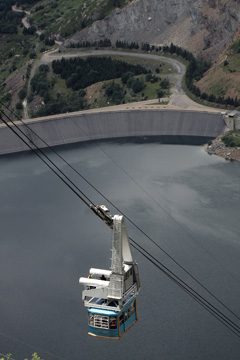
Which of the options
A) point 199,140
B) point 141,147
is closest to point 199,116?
point 199,140

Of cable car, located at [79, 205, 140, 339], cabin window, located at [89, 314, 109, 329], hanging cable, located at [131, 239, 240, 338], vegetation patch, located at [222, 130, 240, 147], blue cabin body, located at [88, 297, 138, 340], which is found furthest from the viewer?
vegetation patch, located at [222, 130, 240, 147]

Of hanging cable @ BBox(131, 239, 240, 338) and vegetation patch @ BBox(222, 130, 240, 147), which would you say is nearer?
hanging cable @ BBox(131, 239, 240, 338)

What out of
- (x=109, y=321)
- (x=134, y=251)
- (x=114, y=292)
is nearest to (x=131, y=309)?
(x=109, y=321)

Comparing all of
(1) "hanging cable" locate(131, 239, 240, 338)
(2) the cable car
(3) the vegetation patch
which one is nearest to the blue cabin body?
(2) the cable car

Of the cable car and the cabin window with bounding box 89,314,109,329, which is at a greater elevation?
the cable car

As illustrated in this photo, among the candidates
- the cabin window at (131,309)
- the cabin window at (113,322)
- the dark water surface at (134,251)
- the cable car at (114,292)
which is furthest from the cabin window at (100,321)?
the dark water surface at (134,251)

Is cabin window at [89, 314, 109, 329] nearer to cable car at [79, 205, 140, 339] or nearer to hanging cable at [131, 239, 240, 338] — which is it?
cable car at [79, 205, 140, 339]
